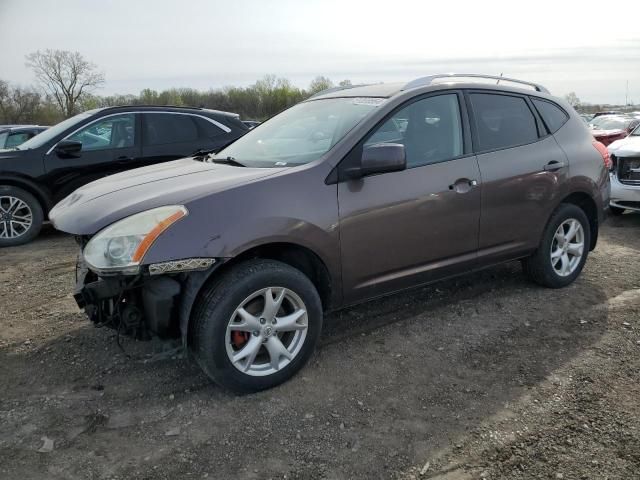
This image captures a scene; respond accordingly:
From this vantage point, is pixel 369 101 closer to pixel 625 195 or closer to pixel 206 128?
pixel 206 128

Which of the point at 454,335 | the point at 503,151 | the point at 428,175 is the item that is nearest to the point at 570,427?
the point at 454,335

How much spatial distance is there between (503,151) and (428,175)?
33.4 inches

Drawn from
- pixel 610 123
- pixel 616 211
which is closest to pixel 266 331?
Answer: pixel 616 211

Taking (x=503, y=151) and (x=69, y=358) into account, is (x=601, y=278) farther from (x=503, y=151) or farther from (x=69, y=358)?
(x=69, y=358)

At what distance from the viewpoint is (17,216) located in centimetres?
663

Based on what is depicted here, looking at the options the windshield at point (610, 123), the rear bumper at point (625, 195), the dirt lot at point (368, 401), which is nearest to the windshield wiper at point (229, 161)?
the dirt lot at point (368, 401)

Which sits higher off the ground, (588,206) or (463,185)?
(463,185)

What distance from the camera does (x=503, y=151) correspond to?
4.12 meters

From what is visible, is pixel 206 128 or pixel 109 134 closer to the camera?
pixel 109 134

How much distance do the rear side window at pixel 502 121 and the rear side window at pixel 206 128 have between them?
14.2 feet

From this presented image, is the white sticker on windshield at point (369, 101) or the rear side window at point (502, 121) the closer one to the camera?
the white sticker on windshield at point (369, 101)

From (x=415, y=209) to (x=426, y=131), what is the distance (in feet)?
2.04

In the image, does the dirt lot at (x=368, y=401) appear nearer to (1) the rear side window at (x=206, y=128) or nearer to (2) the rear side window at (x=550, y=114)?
(2) the rear side window at (x=550, y=114)

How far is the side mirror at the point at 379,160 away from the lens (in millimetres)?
3234
